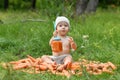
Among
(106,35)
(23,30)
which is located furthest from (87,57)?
(23,30)

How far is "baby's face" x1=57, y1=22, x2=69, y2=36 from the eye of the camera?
6930 mm

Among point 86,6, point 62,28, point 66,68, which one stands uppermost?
point 62,28

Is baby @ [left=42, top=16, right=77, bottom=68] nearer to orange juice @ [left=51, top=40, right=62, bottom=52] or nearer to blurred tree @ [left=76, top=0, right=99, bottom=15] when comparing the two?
orange juice @ [left=51, top=40, right=62, bottom=52]

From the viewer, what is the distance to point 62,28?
6.93 meters

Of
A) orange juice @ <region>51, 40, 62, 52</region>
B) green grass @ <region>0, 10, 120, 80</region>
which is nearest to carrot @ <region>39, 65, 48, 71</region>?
green grass @ <region>0, 10, 120, 80</region>

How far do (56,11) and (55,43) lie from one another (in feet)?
9.02

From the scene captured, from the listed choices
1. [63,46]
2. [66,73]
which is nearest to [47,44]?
[63,46]

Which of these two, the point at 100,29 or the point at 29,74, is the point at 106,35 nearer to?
the point at 100,29

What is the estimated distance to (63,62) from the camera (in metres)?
6.87

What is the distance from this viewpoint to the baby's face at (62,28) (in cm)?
693

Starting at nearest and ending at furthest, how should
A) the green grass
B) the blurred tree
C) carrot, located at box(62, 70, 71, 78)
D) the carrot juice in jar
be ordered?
1. carrot, located at box(62, 70, 71, 78)
2. the green grass
3. the carrot juice in jar
4. the blurred tree

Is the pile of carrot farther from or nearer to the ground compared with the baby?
nearer to the ground

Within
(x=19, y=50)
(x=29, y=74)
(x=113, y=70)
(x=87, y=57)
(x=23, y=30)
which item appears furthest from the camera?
(x=23, y=30)

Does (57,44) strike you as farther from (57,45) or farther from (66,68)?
(66,68)
